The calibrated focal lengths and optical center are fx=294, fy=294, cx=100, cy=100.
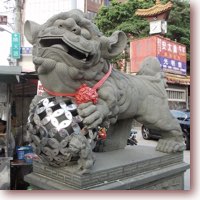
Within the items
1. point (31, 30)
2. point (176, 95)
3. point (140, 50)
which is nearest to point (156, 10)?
point (140, 50)

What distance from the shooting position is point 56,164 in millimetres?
1726

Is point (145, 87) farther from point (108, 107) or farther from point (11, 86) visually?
point (11, 86)

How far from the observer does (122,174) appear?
1.91m

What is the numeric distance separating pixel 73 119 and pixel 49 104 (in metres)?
0.18

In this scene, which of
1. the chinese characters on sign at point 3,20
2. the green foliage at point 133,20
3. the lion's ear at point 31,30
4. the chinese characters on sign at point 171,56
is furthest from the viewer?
the green foliage at point 133,20

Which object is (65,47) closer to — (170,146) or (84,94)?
(84,94)

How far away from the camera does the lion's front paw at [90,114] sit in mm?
1634

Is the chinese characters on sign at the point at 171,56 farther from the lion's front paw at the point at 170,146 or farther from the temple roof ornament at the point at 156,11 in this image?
the lion's front paw at the point at 170,146

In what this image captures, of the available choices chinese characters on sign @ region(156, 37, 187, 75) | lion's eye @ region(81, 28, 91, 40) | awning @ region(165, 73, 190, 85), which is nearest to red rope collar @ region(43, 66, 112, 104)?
lion's eye @ region(81, 28, 91, 40)

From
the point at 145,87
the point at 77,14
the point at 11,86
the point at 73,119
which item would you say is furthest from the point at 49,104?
the point at 11,86

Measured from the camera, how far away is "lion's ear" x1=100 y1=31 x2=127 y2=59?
181 centimetres

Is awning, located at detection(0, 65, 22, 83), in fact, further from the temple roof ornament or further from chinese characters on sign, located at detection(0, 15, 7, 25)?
the temple roof ornament

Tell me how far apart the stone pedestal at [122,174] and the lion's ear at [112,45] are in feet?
2.31

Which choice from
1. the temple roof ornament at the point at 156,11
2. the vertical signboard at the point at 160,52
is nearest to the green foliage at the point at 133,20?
the temple roof ornament at the point at 156,11
